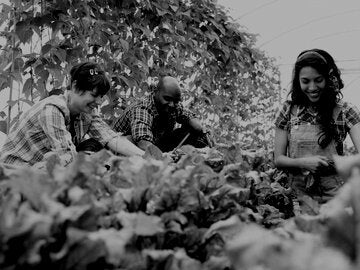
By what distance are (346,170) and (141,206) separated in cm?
36

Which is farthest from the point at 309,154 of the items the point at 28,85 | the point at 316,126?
the point at 28,85

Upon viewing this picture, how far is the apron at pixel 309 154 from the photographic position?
221 centimetres

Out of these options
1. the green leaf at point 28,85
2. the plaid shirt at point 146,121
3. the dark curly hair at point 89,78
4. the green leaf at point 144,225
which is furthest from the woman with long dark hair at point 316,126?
the green leaf at point 144,225

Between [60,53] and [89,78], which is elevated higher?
[60,53]

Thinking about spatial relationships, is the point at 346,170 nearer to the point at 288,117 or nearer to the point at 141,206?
the point at 141,206

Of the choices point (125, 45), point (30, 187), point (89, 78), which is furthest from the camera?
point (125, 45)

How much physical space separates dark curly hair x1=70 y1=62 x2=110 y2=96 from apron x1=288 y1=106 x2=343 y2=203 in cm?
95

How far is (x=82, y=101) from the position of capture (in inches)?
89.8

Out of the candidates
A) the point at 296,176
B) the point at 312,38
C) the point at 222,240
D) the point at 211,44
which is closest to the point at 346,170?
the point at 222,240

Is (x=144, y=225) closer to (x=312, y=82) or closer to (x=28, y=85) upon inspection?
(x=312, y=82)

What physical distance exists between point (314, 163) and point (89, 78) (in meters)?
1.12

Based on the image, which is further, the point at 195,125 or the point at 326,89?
the point at 195,125

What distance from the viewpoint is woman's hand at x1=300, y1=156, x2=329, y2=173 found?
6.88 feet

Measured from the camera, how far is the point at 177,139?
3.25 metres
